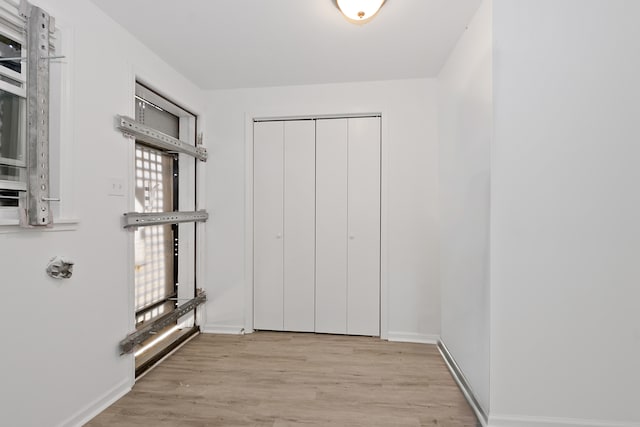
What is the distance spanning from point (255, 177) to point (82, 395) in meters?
2.07

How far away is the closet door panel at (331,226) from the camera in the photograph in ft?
9.54

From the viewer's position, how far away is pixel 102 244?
1838mm

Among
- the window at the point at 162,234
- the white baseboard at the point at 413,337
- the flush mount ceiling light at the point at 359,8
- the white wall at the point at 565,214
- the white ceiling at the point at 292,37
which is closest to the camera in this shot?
the white wall at the point at 565,214

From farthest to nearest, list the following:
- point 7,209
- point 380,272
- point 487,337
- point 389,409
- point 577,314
Answer: point 380,272 → point 389,409 → point 487,337 → point 577,314 → point 7,209

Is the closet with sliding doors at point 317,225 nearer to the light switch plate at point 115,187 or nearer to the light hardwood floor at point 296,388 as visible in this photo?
the light hardwood floor at point 296,388

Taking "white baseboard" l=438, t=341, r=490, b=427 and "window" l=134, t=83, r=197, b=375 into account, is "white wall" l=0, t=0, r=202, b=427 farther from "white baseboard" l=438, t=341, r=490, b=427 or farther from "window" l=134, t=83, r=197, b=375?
"white baseboard" l=438, t=341, r=490, b=427

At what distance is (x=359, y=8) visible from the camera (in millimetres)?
1700

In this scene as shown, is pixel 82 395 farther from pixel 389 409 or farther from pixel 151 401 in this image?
pixel 389 409

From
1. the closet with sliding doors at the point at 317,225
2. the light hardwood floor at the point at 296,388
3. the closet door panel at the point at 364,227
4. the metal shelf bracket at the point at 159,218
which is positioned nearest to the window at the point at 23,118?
the metal shelf bracket at the point at 159,218

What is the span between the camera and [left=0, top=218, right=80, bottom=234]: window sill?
4.37 ft

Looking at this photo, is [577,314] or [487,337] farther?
[487,337]

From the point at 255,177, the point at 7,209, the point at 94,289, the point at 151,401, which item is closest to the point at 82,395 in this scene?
the point at 151,401

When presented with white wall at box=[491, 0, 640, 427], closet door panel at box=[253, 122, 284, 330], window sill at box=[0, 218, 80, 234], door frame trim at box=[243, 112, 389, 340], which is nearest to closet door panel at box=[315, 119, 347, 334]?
door frame trim at box=[243, 112, 389, 340]

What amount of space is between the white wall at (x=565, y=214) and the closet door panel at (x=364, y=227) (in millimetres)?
1302
